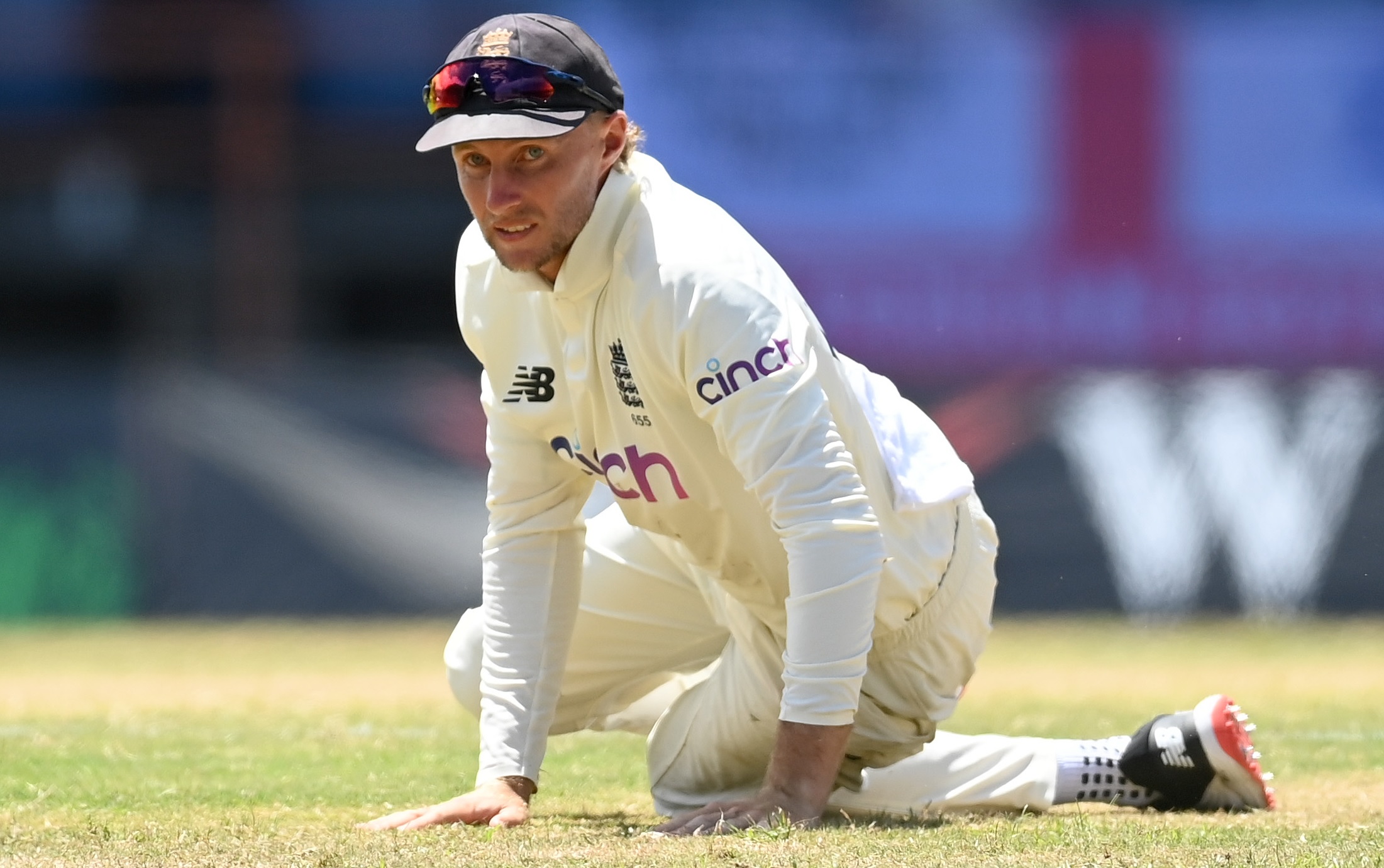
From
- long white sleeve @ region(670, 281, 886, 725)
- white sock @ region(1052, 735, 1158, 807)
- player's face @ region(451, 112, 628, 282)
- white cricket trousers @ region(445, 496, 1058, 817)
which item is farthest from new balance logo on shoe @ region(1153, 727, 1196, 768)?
player's face @ region(451, 112, 628, 282)

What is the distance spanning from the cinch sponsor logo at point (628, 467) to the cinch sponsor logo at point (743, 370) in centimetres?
38

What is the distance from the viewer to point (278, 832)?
15.6 feet

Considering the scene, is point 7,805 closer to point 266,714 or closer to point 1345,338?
point 266,714

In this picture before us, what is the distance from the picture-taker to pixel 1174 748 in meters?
5.35

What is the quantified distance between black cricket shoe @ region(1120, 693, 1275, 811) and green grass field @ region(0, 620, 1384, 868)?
0.38 feet

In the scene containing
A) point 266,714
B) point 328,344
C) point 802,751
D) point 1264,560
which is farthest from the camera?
point 328,344

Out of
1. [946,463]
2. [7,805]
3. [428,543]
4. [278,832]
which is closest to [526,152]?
[946,463]

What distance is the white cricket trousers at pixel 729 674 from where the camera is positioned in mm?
5258

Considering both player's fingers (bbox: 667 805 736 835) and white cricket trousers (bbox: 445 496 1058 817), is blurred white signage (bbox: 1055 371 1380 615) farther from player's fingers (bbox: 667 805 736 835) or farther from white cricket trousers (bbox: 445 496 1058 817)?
player's fingers (bbox: 667 805 736 835)

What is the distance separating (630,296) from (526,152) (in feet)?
1.29

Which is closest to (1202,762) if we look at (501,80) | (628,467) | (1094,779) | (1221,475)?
(1094,779)

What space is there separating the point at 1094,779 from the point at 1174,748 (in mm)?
244

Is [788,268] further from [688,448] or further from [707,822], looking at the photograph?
[707,822]

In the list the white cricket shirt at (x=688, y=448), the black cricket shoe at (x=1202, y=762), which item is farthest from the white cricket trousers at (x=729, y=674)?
the black cricket shoe at (x=1202, y=762)
